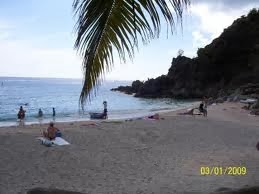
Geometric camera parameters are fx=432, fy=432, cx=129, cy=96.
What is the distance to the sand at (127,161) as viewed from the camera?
9.34 m

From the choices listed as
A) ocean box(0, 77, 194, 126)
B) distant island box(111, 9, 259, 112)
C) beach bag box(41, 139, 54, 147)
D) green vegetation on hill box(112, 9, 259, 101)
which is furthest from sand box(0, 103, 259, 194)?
green vegetation on hill box(112, 9, 259, 101)

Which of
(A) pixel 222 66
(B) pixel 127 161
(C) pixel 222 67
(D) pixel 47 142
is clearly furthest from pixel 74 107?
(B) pixel 127 161

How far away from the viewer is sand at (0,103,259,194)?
934 cm

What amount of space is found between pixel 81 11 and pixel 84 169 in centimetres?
907

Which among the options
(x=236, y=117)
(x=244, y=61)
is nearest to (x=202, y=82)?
(x=244, y=61)

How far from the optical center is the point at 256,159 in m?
12.1

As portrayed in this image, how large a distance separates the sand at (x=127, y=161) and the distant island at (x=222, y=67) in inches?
1566

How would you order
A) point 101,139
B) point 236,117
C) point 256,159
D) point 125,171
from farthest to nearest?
point 236,117 → point 101,139 → point 256,159 → point 125,171

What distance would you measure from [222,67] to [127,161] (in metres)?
57.6

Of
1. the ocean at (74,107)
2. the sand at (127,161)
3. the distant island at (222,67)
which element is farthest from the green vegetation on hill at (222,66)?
the sand at (127,161)

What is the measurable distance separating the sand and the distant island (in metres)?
39.8

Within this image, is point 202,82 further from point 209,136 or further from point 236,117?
point 209,136

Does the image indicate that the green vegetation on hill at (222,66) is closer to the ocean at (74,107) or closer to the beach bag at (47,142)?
the ocean at (74,107)

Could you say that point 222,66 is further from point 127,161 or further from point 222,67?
point 127,161
